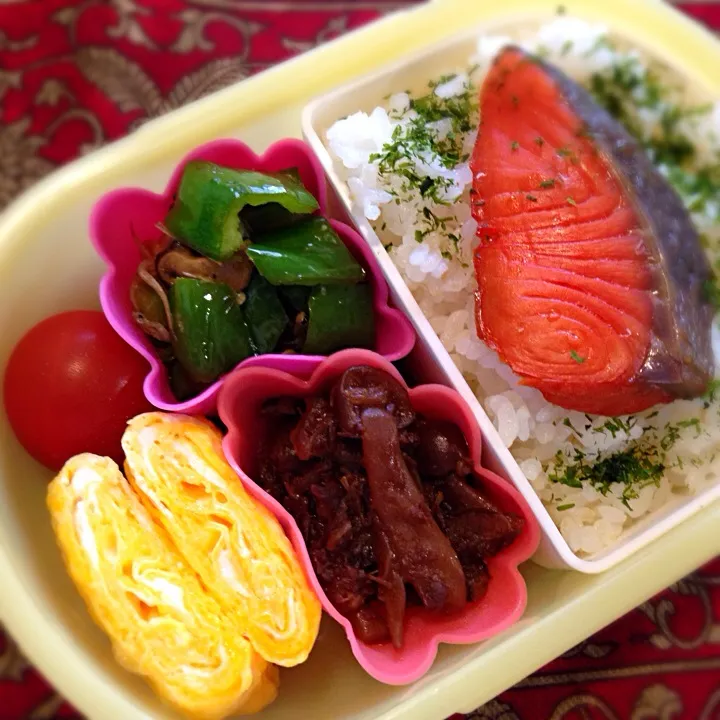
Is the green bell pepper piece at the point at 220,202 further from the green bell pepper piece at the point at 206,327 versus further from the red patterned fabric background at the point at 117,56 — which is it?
the red patterned fabric background at the point at 117,56

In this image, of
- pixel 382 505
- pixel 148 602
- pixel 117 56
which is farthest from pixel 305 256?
pixel 117 56

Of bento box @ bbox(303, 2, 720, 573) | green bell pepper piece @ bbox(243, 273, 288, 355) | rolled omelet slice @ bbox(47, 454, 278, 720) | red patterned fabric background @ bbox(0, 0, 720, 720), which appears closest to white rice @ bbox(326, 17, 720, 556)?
bento box @ bbox(303, 2, 720, 573)

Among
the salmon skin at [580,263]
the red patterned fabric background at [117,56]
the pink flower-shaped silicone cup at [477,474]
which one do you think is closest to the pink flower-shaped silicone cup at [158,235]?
the pink flower-shaped silicone cup at [477,474]

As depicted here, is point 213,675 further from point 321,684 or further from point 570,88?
point 570,88

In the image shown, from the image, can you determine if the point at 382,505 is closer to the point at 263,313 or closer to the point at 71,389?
the point at 263,313

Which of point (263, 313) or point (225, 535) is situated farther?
point (263, 313)

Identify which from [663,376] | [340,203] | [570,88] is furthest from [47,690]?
[570,88]

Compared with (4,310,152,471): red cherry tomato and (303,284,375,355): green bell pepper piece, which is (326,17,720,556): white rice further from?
(4,310,152,471): red cherry tomato
